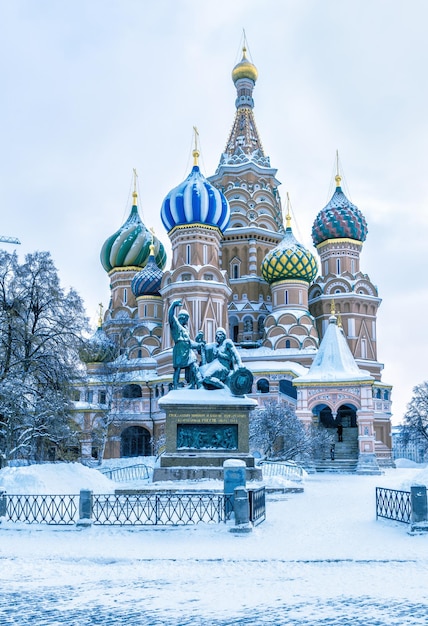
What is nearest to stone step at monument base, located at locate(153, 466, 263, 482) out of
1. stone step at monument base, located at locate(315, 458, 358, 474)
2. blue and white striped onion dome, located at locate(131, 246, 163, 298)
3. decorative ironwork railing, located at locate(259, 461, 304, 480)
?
decorative ironwork railing, located at locate(259, 461, 304, 480)

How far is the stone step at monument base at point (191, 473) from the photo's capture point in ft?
58.9

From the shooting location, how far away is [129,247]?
53594mm

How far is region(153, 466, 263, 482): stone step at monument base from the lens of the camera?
1795 cm

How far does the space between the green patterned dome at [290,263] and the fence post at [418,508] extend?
34.9m

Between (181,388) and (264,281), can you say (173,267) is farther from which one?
(181,388)

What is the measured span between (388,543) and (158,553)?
3.54 meters

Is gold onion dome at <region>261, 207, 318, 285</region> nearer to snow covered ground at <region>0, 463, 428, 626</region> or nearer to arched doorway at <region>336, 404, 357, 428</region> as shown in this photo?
arched doorway at <region>336, 404, 357, 428</region>

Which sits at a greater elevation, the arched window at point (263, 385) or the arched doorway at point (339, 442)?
the arched window at point (263, 385)

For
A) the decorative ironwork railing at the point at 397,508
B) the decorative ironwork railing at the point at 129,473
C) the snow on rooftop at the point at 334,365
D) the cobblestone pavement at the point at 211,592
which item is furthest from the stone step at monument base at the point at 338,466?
the cobblestone pavement at the point at 211,592

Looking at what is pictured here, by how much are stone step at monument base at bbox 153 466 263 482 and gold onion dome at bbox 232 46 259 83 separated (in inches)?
1830

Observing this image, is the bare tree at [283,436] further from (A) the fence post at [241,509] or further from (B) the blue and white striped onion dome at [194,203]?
(A) the fence post at [241,509]

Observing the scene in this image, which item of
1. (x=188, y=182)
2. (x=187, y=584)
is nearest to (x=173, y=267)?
(x=188, y=182)

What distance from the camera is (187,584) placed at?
7.88 m

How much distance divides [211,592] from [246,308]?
41438mm
